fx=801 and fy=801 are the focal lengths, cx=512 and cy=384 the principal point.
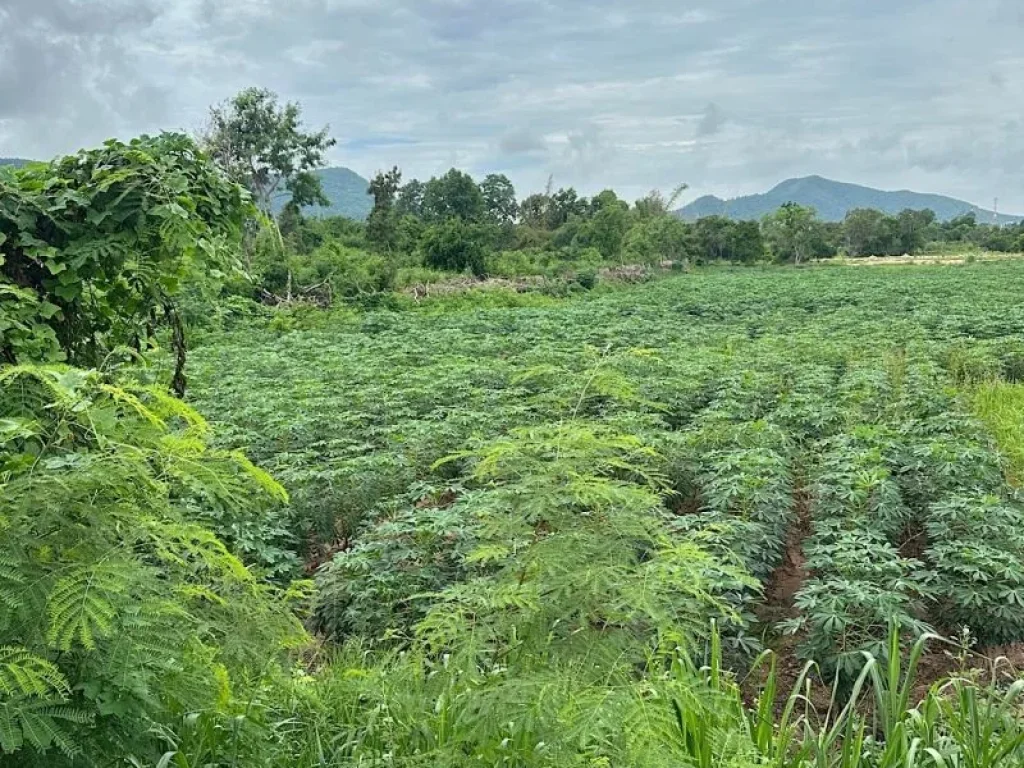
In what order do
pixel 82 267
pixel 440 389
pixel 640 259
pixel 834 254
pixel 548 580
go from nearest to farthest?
pixel 548 580, pixel 82 267, pixel 440 389, pixel 640 259, pixel 834 254

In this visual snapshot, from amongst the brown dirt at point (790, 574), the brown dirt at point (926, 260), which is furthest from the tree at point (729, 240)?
the brown dirt at point (790, 574)

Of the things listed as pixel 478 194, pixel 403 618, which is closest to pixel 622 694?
pixel 403 618

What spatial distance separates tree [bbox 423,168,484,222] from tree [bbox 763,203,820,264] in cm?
2408

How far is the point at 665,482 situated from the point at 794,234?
61942mm

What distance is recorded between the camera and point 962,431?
7.66 m

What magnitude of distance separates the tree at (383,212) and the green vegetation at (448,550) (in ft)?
92.8

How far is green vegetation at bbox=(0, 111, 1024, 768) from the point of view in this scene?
1861 mm

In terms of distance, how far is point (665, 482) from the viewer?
3414 mm

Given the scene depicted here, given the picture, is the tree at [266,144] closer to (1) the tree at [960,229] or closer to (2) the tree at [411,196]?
(2) the tree at [411,196]

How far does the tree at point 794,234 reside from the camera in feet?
199

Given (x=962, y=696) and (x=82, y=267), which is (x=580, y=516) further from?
(x=82, y=267)

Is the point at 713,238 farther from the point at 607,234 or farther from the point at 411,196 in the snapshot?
the point at 411,196

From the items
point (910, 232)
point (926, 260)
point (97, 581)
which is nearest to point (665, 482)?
point (97, 581)

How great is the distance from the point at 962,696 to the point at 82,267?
341 centimetres
